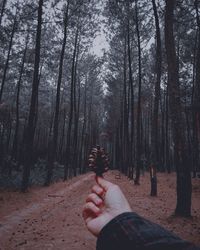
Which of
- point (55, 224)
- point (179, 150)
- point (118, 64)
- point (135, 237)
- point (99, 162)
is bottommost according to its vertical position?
point (55, 224)

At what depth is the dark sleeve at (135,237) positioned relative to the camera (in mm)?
973

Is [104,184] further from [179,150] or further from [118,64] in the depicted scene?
[118,64]

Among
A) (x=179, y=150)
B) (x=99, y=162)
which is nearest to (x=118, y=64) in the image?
(x=179, y=150)

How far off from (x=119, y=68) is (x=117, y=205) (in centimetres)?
2994

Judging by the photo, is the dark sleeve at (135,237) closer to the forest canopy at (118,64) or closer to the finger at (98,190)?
the finger at (98,190)

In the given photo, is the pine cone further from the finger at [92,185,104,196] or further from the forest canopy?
the forest canopy

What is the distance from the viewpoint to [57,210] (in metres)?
10.4

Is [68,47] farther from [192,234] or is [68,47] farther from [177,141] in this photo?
[192,234]

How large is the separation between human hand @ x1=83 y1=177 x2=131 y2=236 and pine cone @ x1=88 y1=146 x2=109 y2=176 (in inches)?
1.8

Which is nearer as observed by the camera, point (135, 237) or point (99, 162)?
point (135, 237)

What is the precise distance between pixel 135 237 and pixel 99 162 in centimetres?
50

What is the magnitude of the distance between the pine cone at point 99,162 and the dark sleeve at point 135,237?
1.00 feet

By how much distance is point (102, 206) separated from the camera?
1.34 meters

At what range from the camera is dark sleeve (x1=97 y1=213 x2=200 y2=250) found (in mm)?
973
